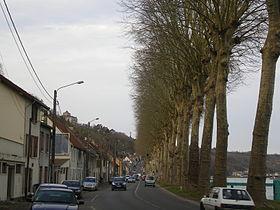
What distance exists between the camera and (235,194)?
2606cm

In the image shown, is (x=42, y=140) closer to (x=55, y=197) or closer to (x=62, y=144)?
(x=62, y=144)

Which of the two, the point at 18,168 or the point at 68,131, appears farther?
the point at 68,131

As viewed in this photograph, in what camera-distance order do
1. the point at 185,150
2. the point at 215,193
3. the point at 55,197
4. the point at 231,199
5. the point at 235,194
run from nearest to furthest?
the point at 55,197
the point at 231,199
the point at 235,194
the point at 215,193
the point at 185,150

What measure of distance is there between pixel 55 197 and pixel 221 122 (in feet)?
57.2

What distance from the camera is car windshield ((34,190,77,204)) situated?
60.6 feet

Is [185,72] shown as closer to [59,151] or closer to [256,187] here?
[59,151]

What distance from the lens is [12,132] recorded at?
41562mm

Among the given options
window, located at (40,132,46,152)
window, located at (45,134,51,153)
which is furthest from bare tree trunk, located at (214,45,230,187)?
window, located at (45,134,51,153)

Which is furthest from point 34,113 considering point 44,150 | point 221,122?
point 221,122

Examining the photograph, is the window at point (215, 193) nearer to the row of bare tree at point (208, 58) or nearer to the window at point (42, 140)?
the row of bare tree at point (208, 58)

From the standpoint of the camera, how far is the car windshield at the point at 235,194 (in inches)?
1020

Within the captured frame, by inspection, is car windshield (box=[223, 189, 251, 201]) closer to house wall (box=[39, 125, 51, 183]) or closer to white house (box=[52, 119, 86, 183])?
house wall (box=[39, 125, 51, 183])

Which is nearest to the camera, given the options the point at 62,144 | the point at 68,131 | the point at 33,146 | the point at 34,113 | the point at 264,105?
A: the point at 264,105

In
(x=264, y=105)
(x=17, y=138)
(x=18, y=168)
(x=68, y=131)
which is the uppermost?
(x=264, y=105)
